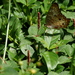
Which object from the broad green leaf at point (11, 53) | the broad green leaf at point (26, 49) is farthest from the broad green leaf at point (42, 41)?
the broad green leaf at point (11, 53)

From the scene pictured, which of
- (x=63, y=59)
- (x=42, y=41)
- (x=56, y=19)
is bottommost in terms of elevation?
(x=63, y=59)

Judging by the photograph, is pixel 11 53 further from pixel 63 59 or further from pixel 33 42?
pixel 63 59

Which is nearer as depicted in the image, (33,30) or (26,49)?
(26,49)

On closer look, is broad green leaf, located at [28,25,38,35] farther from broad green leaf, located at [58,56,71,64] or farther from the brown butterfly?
broad green leaf, located at [58,56,71,64]

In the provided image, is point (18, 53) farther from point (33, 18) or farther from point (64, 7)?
point (64, 7)

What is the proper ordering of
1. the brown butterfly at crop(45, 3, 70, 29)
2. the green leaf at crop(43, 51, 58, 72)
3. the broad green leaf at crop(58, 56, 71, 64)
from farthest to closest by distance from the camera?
the brown butterfly at crop(45, 3, 70, 29) < the broad green leaf at crop(58, 56, 71, 64) < the green leaf at crop(43, 51, 58, 72)

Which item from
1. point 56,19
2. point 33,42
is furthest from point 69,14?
point 33,42

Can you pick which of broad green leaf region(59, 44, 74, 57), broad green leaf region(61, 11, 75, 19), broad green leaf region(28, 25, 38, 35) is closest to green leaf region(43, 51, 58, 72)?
broad green leaf region(59, 44, 74, 57)

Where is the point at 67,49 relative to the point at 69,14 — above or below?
below
